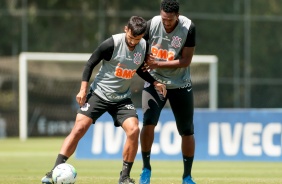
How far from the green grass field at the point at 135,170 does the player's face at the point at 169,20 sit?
2.21 m

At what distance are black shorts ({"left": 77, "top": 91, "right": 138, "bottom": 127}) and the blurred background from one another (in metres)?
19.0

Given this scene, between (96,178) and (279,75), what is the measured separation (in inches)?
833

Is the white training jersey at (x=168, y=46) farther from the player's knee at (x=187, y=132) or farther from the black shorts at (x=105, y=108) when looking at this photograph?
the black shorts at (x=105, y=108)

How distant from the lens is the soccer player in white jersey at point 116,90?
1141 cm

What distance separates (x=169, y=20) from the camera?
1197 cm

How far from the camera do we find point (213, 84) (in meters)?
29.6

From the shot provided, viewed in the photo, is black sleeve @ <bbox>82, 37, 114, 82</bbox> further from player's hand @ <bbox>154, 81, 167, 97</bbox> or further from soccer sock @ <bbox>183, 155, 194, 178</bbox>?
soccer sock @ <bbox>183, 155, 194, 178</bbox>

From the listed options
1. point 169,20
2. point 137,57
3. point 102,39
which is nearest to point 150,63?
point 137,57

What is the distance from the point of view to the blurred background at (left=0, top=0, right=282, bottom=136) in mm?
31297

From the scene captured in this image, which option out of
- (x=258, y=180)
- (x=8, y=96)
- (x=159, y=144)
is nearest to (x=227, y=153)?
(x=159, y=144)

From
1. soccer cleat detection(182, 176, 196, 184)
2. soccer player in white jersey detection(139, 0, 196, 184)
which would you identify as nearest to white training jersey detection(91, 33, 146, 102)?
soccer player in white jersey detection(139, 0, 196, 184)

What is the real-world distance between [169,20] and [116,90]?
121 cm

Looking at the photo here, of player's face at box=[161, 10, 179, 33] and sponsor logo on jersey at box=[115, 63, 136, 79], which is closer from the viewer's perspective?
sponsor logo on jersey at box=[115, 63, 136, 79]

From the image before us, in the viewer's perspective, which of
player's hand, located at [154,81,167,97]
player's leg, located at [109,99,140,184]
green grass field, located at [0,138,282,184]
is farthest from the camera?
green grass field, located at [0,138,282,184]
